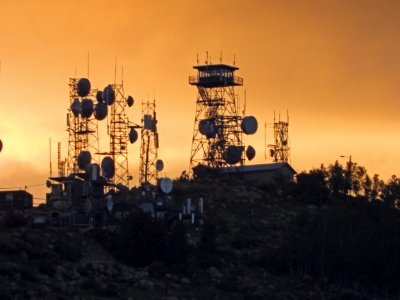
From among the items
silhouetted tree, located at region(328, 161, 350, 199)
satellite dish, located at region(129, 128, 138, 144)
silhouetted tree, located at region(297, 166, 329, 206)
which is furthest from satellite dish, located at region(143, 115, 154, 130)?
silhouetted tree, located at region(328, 161, 350, 199)

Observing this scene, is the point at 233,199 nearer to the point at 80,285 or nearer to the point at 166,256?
the point at 166,256

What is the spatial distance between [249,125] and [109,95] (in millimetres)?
17757

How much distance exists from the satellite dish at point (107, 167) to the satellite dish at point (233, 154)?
17602 millimetres

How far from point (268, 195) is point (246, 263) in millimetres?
20354

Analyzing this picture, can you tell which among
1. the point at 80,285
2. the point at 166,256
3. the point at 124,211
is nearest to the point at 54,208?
the point at 124,211

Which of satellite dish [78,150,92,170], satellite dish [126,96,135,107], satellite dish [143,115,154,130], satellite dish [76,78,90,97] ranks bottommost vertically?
satellite dish [78,150,92,170]

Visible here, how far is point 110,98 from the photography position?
10150 cm

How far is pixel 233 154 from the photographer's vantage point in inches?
4584

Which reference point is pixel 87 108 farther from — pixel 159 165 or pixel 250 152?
pixel 250 152

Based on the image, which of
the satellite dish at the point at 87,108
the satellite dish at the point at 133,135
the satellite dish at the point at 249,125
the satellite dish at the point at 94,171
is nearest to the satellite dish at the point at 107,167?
the satellite dish at the point at 94,171

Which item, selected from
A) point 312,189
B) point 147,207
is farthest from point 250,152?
point 147,207

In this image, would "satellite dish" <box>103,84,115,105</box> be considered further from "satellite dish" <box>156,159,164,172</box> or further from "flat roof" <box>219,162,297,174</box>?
"flat roof" <box>219,162,297,174</box>

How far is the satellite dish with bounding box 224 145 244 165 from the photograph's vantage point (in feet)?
381

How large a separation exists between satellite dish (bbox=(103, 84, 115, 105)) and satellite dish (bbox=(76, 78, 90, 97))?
1387mm
